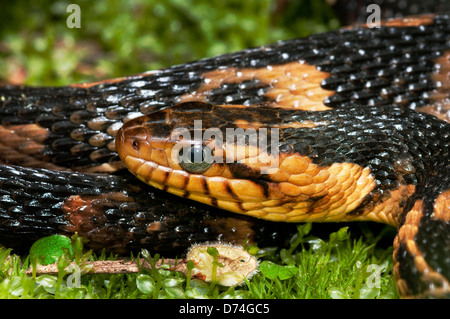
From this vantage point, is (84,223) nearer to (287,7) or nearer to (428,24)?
(428,24)

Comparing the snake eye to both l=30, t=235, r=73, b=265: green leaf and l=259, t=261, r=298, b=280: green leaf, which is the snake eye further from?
l=30, t=235, r=73, b=265: green leaf

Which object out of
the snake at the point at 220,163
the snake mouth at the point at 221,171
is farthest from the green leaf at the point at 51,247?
the snake mouth at the point at 221,171

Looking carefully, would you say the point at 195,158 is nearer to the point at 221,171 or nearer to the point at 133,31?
the point at 221,171

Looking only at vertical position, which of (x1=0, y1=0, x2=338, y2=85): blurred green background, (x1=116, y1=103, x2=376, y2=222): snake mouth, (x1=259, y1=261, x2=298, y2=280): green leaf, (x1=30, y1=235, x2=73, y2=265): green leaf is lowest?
(x1=259, y1=261, x2=298, y2=280): green leaf

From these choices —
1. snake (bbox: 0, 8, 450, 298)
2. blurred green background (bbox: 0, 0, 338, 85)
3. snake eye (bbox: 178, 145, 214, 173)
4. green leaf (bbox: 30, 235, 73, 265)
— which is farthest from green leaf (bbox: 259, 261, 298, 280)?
blurred green background (bbox: 0, 0, 338, 85)

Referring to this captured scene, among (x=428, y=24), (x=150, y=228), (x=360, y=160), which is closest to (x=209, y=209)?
(x=150, y=228)

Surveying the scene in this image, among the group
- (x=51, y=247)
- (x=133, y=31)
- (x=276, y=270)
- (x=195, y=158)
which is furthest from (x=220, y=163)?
(x=133, y=31)
